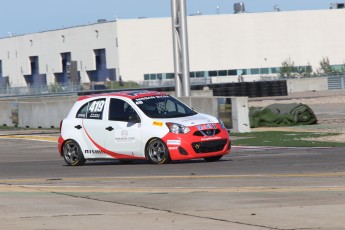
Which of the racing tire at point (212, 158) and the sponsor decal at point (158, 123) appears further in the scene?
the racing tire at point (212, 158)

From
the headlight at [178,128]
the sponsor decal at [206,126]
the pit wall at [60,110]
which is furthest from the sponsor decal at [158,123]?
the pit wall at [60,110]

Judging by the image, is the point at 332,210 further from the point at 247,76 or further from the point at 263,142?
the point at 247,76

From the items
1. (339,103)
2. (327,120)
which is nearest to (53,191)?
(327,120)

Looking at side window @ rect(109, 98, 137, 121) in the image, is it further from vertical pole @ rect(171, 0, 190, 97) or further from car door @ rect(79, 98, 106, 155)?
vertical pole @ rect(171, 0, 190, 97)

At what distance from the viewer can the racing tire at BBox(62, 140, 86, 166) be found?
2223 cm

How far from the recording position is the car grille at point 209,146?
2080 centimetres

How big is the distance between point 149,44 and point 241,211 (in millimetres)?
104319

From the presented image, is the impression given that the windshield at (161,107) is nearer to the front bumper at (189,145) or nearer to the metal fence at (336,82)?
the front bumper at (189,145)

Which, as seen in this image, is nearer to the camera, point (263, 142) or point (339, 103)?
point (263, 142)

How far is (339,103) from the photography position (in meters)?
58.7

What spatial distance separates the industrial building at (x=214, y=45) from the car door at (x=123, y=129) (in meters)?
90.5

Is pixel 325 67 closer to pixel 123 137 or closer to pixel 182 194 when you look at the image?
pixel 123 137

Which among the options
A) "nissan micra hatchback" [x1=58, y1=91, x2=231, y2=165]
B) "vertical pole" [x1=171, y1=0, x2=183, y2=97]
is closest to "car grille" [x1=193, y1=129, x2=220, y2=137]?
"nissan micra hatchback" [x1=58, y1=91, x2=231, y2=165]

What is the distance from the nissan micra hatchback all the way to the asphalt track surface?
32cm
